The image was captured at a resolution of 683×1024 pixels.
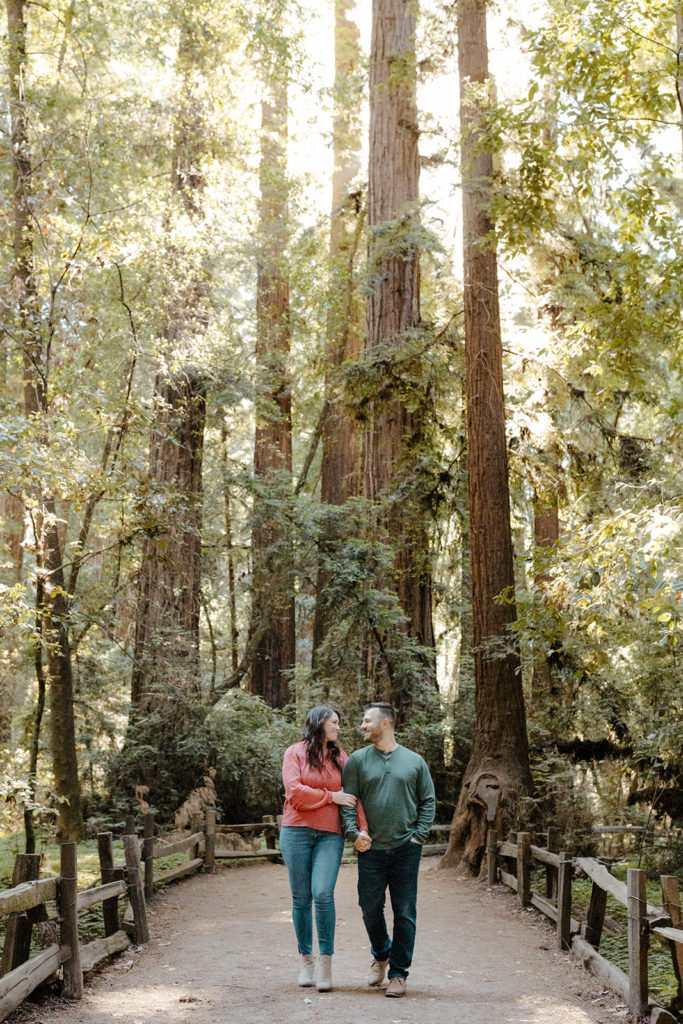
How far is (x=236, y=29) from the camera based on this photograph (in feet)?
55.0

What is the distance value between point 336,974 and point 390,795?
1.97 metres

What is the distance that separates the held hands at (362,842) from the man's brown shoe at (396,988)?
37.7 inches

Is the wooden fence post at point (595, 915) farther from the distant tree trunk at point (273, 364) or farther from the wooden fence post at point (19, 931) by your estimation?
the distant tree trunk at point (273, 364)

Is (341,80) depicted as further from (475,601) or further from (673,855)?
(673,855)

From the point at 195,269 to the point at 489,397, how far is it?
17.8 feet


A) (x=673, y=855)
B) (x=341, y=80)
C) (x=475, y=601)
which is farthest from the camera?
(x=341, y=80)

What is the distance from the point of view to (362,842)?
6113 mm

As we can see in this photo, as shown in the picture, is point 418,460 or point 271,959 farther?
point 418,460

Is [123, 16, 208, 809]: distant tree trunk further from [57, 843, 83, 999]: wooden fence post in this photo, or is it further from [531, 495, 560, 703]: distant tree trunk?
[57, 843, 83, 999]: wooden fence post

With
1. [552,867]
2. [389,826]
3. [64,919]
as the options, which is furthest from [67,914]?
[552,867]

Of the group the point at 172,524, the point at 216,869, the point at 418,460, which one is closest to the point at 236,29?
the point at 418,460

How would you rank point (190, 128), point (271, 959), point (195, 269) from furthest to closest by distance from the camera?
point (190, 128) → point (195, 269) → point (271, 959)

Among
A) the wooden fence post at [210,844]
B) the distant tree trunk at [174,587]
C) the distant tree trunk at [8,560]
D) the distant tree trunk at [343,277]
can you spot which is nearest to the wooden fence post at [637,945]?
the wooden fence post at [210,844]

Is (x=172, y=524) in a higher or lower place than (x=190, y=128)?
lower
